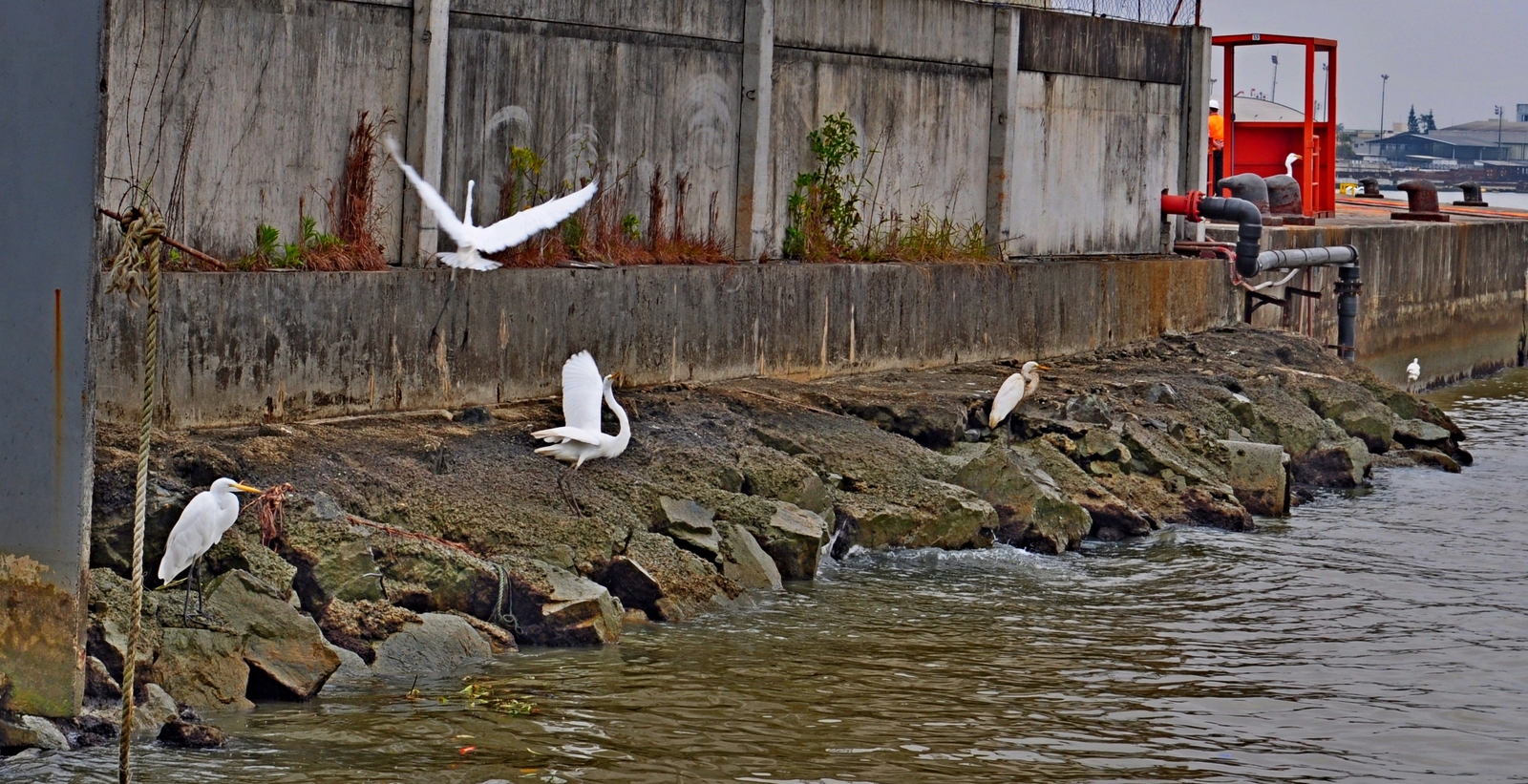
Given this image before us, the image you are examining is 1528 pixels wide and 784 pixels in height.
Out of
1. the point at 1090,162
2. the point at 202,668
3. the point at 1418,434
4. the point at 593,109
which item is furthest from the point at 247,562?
the point at 1418,434

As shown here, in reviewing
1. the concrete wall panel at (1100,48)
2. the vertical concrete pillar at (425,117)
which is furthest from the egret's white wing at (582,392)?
the concrete wall panel at (1100,48)

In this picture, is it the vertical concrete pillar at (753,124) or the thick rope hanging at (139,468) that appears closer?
the thick rope hanging at (139,468)

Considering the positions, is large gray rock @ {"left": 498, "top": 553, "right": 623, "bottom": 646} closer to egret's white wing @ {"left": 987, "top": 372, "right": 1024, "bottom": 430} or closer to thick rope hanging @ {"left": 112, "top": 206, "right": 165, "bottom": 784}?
thick rope hanging @ {"left": 112, "top": 206, "right": 165, "bottom": 784}

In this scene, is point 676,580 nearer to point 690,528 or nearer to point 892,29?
point 690,528

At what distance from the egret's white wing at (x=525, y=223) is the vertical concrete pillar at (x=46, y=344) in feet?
12.4

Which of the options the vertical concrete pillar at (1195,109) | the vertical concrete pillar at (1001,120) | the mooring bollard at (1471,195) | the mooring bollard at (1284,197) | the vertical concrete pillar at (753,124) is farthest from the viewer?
the mooring bollard at (1471,195)

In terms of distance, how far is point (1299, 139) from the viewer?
2969cm

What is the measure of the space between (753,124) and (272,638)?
21.9 ft

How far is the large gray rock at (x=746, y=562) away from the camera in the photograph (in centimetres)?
1037

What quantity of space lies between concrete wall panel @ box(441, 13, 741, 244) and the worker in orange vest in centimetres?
1676

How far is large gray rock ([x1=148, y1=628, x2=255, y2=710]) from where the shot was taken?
300 inches

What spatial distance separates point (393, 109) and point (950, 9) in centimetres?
622

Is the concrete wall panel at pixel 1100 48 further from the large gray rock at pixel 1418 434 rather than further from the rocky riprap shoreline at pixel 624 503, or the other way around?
the large gray rock at pixel 1418 434

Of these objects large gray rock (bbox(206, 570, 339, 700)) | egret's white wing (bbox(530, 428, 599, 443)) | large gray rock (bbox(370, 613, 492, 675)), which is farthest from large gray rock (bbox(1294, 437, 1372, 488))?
large gray rock (bbox(206, 570, 339, 700))
